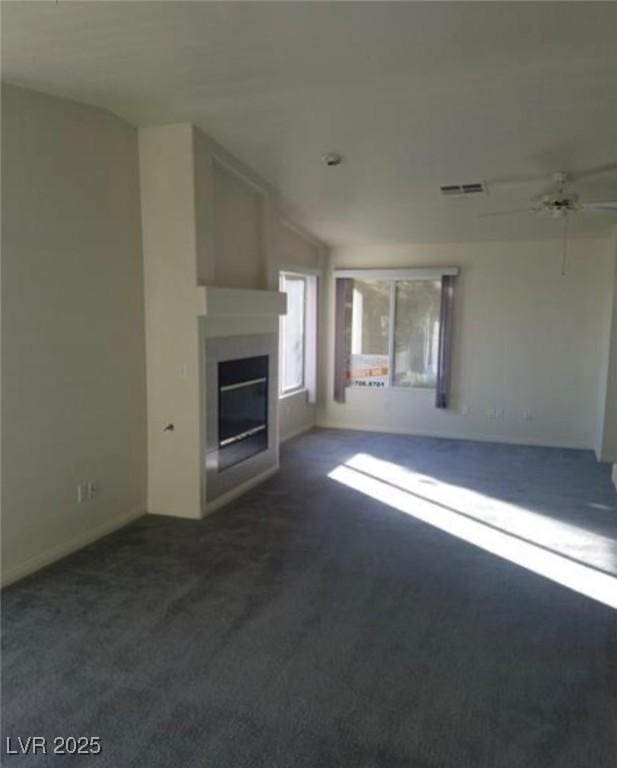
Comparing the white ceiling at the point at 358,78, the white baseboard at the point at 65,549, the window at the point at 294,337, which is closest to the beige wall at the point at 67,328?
the white baseboard at the point at 65,549

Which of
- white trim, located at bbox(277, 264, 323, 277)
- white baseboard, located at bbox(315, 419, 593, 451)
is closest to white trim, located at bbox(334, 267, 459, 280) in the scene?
white trim, located at bbox(277, 264, 323, 277)

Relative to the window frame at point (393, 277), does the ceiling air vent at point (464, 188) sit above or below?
above

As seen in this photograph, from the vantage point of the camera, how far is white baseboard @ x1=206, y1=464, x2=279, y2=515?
4586 millimetres

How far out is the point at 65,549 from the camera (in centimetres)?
372

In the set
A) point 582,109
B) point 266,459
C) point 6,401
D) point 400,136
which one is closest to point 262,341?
point 266,459

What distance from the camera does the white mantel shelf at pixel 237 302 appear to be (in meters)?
4.23

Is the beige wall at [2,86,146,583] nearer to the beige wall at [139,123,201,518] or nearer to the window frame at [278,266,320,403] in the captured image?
the beige wall at [139,123,201,518]

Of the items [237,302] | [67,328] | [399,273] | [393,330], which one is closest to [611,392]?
[393,330]

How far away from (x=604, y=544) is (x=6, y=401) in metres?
3.96

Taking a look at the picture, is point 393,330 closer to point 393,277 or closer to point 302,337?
point 393,277

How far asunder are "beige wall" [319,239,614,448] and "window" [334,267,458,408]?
0.57 feet

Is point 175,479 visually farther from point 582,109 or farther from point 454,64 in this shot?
Result: point 582,109

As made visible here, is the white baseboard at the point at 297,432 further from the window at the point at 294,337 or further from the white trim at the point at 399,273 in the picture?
the white trim at the point at 399,273

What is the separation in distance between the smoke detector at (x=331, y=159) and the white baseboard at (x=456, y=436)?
3982 millimetres
